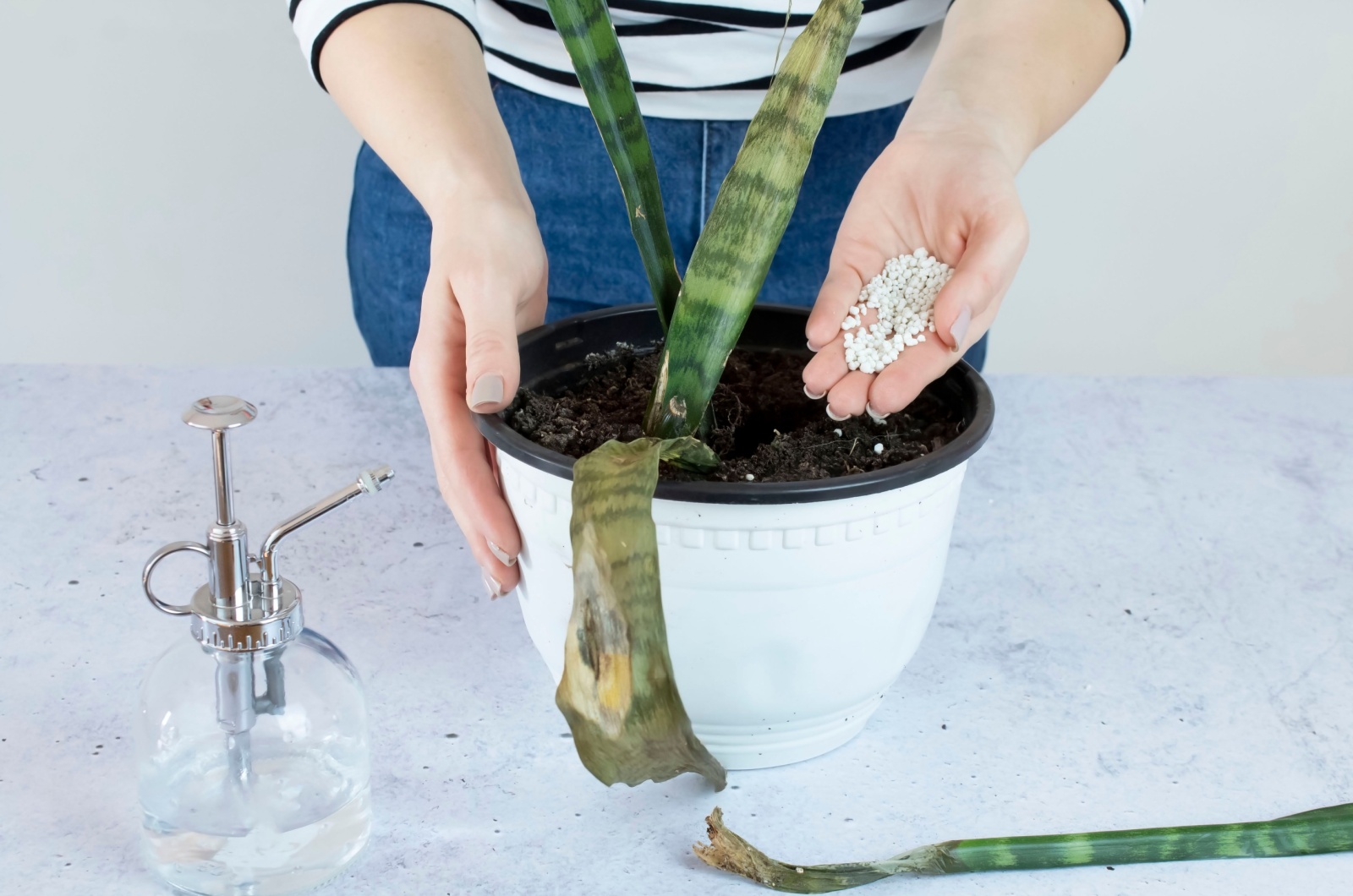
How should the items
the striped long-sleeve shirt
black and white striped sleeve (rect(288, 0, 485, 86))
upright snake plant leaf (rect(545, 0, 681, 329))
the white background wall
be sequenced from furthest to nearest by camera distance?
the white background wall
the striped long-sleeve shirt
black and white striped sleeve (rect(288, 0, 485, 86))
upright snake plant leaf (rect(545, 0, 681, 329))

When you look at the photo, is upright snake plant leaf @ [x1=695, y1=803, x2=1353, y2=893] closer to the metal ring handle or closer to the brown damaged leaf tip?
the brown damaged leaf tip

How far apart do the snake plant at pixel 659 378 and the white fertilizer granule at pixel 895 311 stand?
0.07 meters

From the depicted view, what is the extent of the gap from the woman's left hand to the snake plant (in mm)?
72

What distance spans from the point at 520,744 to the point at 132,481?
0.37 meters

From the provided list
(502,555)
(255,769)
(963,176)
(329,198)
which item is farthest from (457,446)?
(329,198)

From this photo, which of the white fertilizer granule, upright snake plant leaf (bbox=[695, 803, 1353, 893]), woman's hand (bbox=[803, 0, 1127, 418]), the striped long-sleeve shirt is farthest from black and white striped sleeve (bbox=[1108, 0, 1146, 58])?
upright snake plant leaf (bbox=[695, 803, 1353, 893])

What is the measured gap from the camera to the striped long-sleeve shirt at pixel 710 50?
2.79 ft

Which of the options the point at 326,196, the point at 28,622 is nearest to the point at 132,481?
the point at 28,622

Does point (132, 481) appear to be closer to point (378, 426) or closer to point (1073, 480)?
point (378, 426)

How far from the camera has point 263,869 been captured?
48cm

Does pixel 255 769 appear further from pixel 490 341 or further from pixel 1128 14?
pixel 1128 14

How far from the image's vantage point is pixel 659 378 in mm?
526

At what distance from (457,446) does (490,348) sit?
73mm

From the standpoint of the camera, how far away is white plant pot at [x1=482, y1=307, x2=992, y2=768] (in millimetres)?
470
